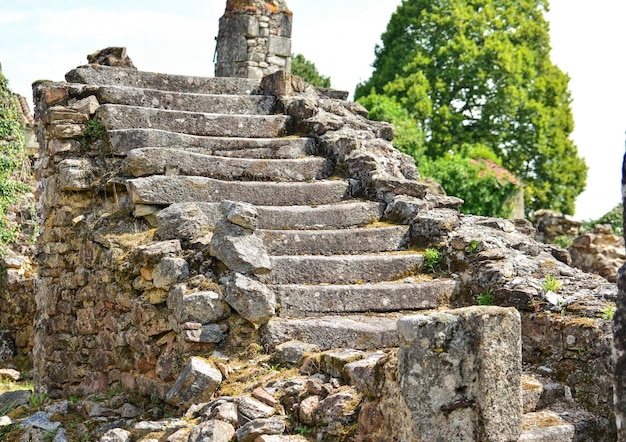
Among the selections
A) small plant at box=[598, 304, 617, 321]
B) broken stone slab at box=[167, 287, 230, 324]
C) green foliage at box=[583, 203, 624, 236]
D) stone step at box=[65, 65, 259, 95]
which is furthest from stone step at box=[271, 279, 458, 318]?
green foliage at box=[583, 203, 624, 236]

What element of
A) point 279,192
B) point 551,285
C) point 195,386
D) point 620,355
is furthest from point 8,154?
point 620,355

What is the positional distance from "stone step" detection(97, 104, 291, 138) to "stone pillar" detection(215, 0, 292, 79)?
3727 mm

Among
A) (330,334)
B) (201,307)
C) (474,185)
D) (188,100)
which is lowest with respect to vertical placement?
(330,334)

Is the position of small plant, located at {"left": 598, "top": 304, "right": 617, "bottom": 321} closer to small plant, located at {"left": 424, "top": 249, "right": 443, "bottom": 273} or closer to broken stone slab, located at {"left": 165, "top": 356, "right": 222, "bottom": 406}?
small plant, located at {"left": 424, "top": 249, "right": 443, "bottom": 273}

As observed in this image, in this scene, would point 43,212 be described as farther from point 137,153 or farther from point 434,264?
point 434,264

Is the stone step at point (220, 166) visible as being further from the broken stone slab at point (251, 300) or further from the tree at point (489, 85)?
the tree at point (489, 85)

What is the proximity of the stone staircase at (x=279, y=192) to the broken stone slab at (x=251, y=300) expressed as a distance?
4.5 inches

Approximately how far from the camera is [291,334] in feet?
21.0

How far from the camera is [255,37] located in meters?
12.8

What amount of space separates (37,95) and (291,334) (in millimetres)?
4270

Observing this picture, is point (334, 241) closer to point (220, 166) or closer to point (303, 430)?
point (220, 166)

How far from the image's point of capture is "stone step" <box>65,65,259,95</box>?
9.22m

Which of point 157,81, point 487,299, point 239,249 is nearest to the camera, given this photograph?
point 239,249

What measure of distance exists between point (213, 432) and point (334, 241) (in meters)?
2.64
